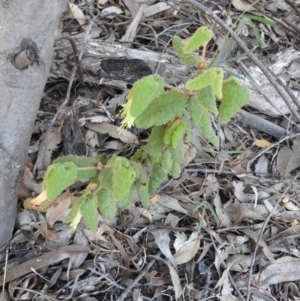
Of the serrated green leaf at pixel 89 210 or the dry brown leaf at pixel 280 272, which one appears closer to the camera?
the serrated green leaf at pixel 89 210


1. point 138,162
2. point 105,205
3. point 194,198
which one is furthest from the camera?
point 194,198

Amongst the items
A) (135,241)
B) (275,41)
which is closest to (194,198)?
(135,241)

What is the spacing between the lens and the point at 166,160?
1.08m

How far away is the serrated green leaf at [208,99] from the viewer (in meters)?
0.86

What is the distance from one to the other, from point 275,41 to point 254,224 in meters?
0.74

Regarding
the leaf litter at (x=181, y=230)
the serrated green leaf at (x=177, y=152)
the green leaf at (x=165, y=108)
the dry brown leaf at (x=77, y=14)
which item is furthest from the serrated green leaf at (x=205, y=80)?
the dry brown leaf at (x=77, y=14)

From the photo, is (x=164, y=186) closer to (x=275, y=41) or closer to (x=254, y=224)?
(x=254, y=224)

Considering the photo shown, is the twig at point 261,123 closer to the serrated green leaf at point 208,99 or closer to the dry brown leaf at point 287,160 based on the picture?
the dry brown leaf at point 287,160

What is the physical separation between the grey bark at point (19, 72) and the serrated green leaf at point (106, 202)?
9.5 inches

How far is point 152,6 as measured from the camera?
1729mm

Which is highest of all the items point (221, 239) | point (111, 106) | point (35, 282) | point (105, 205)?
point (105, 205)

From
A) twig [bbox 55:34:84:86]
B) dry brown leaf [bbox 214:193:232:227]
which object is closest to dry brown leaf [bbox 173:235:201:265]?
dry brown leaf [bbox 214:193:232:227]

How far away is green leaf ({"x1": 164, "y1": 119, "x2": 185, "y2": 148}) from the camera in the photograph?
0.95 meters

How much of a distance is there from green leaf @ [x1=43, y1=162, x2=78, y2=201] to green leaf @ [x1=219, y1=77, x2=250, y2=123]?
0.31m
